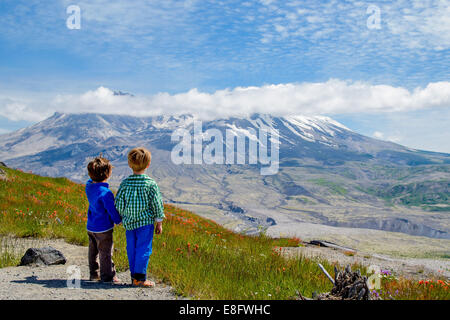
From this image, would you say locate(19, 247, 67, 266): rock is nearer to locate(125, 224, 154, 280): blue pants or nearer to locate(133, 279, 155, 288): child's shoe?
locate(125, 224, 154, 280): blue pants

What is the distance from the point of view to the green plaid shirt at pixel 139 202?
19.8 ft

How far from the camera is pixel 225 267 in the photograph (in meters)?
6.79

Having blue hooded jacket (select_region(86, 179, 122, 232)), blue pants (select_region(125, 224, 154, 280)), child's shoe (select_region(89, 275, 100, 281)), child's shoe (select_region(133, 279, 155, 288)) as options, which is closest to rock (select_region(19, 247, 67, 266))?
child's shoe (select_region(89, 275, 100, 281))

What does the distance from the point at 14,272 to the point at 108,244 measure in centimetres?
210

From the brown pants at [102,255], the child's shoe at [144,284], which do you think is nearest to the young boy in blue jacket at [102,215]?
the brown pants at [102,255]

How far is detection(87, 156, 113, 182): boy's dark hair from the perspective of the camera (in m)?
6.26

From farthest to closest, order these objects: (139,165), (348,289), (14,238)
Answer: (14,238)
(139,165)
(348,289)

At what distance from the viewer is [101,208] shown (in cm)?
634

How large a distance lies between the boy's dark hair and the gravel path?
1.90 m

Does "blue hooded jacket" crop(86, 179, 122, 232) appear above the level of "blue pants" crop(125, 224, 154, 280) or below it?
above

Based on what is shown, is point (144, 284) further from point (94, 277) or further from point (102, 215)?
point (102, 215)

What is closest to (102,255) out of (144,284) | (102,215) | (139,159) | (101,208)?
(102,215)
